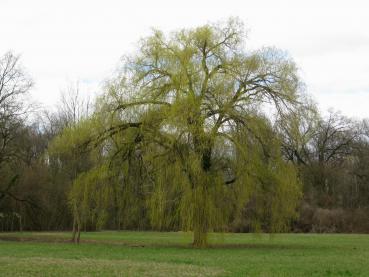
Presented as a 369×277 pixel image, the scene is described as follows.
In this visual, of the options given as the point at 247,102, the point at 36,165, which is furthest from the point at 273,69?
the point at 36,165

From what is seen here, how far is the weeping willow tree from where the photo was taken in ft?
82.4

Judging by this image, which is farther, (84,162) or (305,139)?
(84,162)

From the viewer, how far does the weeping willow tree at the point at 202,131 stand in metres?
25.1

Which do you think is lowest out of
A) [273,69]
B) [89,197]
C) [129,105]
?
[89,197]

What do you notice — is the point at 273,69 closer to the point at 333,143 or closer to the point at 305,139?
the point at 305,139

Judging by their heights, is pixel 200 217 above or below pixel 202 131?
below

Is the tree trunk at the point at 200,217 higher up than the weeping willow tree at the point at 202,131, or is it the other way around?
the weeping willow tree at the point at 202,131

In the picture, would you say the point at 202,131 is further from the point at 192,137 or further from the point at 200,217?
the point at 200,217

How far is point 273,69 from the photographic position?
87.6 feet

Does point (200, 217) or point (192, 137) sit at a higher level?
point (192, 137)

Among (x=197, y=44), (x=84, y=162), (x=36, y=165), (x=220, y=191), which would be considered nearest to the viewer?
(x=220, y=191)

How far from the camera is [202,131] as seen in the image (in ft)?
81.5

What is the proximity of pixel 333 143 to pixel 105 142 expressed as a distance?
4592 cm

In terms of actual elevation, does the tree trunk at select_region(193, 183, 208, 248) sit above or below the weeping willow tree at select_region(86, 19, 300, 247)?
below
